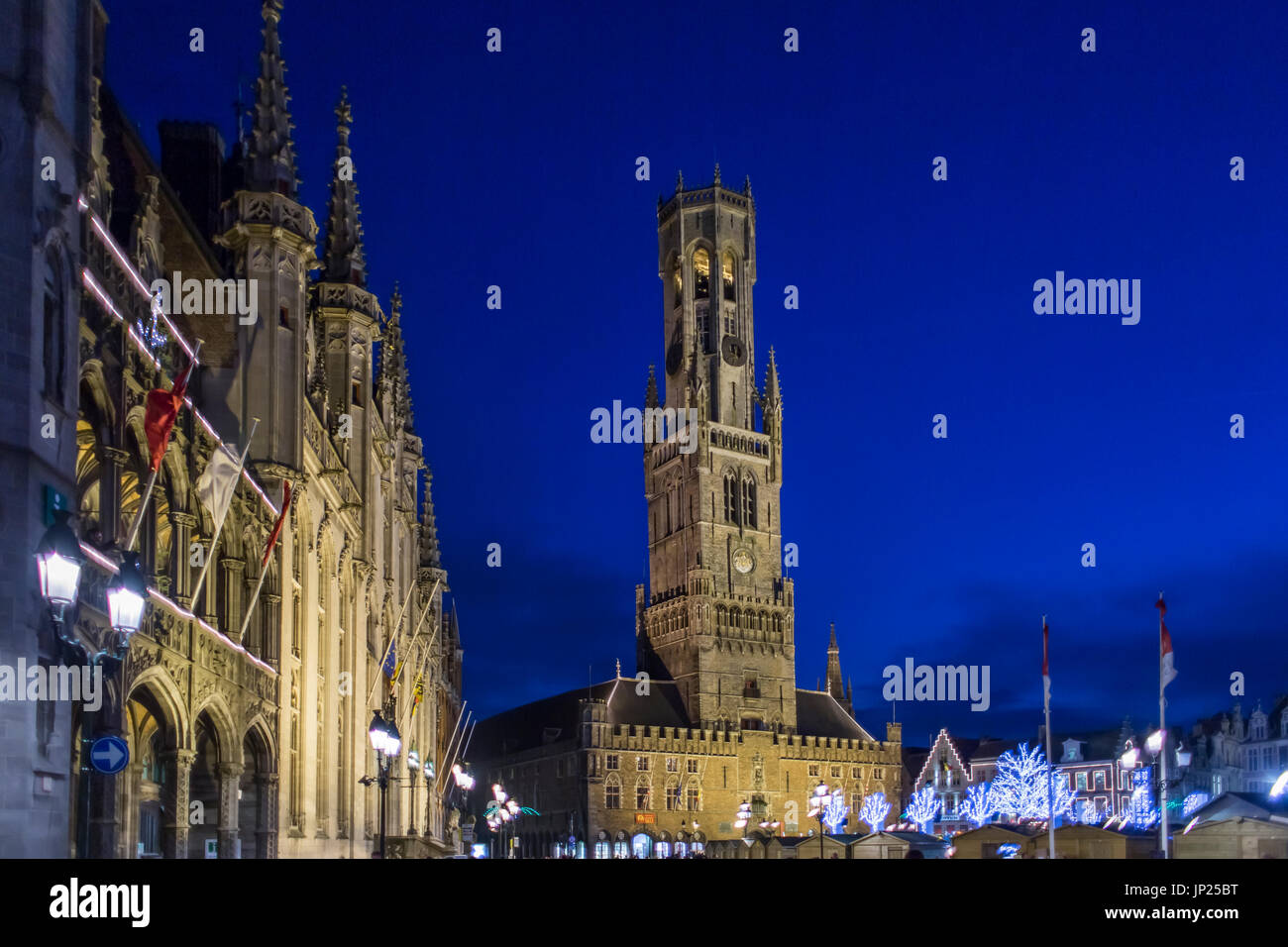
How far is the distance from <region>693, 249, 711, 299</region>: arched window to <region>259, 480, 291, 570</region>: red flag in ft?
383

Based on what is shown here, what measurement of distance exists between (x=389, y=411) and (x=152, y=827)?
2842cm

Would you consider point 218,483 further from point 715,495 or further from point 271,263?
point 715,495

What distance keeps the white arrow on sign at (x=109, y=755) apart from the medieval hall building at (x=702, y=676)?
102 metres

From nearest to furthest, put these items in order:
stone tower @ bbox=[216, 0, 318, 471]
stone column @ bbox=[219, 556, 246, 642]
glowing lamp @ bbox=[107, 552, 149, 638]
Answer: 1. glowing lamp @ bbox=[107, 552, 149, 638]
2. stone column @ bbox=[219, 556, 246, 642]
3. stone tower @ bbox=[216, 0, 318, 471]

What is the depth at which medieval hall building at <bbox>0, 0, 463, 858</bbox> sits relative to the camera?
1800cm

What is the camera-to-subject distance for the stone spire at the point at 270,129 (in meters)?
33.8

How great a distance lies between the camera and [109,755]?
59.0 feet

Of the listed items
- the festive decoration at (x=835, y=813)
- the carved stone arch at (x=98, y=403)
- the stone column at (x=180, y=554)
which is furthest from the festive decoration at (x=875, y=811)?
the carved stone arch at (x=98, y=403)

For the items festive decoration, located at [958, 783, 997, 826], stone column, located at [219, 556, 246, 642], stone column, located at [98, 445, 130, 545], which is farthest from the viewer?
A: festive decoration, located at [958, 783, 997, 826]

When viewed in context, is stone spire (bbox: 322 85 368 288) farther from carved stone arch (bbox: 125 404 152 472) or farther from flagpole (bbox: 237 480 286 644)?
carved stone arch (bbox: 125 404 152 472)

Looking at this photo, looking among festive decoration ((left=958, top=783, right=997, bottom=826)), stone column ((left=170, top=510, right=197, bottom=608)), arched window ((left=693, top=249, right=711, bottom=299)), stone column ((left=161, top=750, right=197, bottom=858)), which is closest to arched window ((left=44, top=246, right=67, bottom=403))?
stone column ((left=170, top=510, right=197, bottom=608))

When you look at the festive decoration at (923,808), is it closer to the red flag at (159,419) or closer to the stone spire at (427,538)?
the stone spire at (427,538)

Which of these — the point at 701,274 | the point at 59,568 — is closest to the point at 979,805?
the point at 701,274
